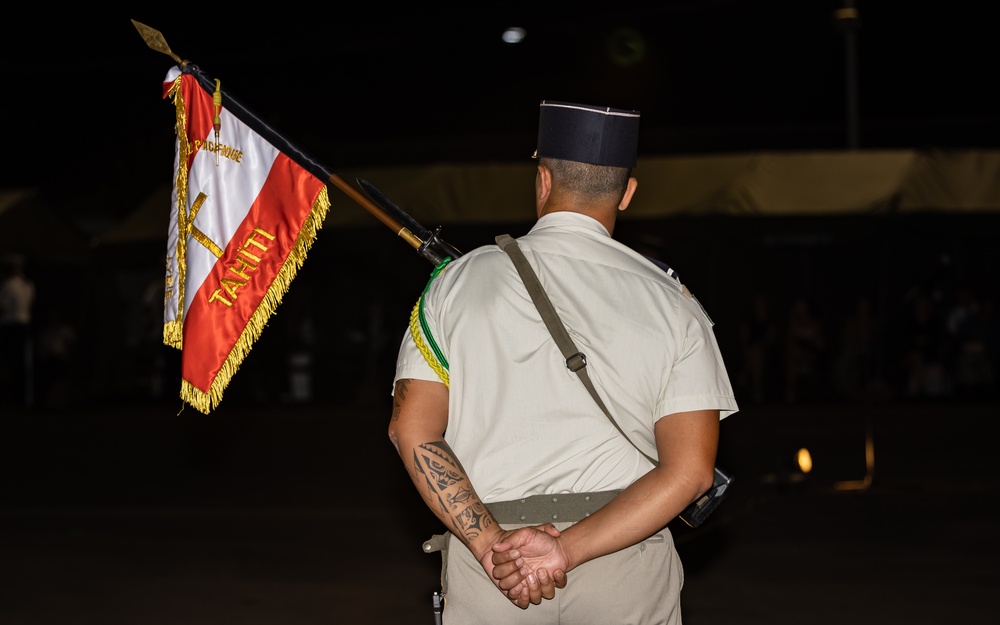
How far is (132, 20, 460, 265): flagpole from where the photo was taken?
344 cm

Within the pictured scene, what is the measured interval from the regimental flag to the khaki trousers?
1.30 m

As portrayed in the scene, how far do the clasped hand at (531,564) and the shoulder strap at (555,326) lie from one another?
0.91ft

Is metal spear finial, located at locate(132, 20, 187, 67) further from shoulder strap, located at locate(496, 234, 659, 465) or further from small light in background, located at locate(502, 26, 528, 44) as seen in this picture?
small light in background, located at locate(502, 26, 528, 44)

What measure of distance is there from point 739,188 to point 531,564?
15159 mm

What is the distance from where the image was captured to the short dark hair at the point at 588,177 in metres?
2.82

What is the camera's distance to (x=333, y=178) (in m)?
3.79

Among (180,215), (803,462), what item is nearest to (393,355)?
(803,462)

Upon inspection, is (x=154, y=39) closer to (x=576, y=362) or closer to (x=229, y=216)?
(x=229, y=216)

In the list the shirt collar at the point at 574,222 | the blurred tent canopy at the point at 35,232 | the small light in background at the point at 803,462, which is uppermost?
the blurred tent canopy at the point at 35,232

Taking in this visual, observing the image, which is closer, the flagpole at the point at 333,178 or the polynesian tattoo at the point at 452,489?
the polynesian tattoo at the point at 452,489

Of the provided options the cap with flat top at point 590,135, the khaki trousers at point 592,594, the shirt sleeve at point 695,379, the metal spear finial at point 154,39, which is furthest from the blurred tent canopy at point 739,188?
the shirt sleeve at point 695,379

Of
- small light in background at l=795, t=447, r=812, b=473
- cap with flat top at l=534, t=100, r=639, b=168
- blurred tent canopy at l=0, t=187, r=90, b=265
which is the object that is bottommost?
small light in background at l=795, t=447, r=812, b=473

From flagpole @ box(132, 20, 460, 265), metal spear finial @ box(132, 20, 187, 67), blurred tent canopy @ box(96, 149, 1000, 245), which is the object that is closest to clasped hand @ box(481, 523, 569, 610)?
flagpole @ box(132, 20, 460, 265)

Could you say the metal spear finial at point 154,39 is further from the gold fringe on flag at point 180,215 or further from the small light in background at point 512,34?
the small light in background at point 512,34
